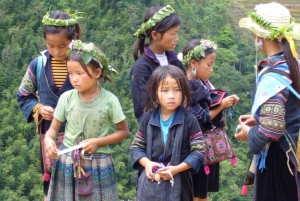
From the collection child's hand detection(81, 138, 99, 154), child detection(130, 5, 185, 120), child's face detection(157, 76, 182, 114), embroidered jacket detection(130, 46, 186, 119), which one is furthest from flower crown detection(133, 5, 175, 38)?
child's hand detection(81, 138, 99, 154)

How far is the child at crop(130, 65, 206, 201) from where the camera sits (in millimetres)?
2549

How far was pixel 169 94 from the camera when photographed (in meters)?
2.60

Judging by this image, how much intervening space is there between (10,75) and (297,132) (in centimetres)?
2778

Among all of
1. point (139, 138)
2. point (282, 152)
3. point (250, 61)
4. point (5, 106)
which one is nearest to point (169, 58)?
point (139, 138)

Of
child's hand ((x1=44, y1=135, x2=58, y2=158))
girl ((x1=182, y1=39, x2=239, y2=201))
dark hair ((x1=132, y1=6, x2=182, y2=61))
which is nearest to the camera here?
child's hand ((x1=44, y1=135, x2=58, y2=158))

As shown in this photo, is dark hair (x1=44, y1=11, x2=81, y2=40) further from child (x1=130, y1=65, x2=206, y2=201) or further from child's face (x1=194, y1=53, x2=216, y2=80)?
child's face (x1=194, y1=53, x2=216, y2=80)

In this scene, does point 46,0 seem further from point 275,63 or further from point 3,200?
point 275,63

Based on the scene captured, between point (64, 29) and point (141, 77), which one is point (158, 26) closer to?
point (141, 77)

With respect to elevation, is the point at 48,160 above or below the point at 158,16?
below

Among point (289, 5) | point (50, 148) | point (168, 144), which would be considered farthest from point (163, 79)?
point (289, 5)

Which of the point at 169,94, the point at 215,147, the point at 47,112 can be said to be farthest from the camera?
the point at 215,147

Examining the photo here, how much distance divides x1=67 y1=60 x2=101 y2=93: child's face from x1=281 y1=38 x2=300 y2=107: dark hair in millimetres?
969

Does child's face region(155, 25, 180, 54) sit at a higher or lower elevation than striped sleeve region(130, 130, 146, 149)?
higher

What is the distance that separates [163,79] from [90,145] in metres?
0.50
